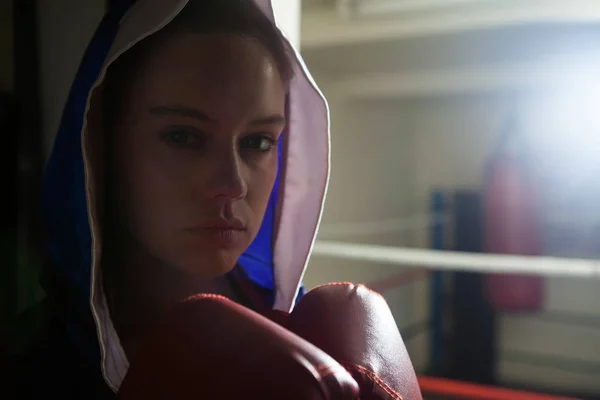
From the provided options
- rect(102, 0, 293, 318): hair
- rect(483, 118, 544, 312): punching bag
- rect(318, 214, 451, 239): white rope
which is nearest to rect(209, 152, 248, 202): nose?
rect(102, 0, 293, 318): hair

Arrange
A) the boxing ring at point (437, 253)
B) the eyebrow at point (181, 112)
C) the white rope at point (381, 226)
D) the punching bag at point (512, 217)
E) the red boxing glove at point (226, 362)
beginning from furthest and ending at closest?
the punching bag at point (512, 217) → the boxing ring at point (437, 253) → the white rope at point (381, 226) → the eyebrow at point (181, 112) → the red boxing glove at point (226, 362)

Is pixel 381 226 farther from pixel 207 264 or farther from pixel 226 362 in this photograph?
pixel 226 362

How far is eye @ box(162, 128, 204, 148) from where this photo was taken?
1.81ft

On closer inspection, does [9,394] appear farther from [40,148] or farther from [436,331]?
[436,331]

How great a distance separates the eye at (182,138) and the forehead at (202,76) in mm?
28

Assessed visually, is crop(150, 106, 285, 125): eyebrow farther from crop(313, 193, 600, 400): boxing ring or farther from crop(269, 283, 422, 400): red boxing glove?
crop(313, 193, 600, 400): boxing ring

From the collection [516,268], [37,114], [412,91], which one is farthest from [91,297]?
[412,91]

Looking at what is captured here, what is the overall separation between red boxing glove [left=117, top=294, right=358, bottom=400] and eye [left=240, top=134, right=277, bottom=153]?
212 mm

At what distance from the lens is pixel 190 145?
557mm

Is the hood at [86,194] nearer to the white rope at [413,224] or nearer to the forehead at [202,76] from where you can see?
the forehead at [202,76]

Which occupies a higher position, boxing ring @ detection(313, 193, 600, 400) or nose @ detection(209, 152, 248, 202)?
nose @ detection(209, 152, 248, 202)

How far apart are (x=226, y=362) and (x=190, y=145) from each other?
0.25 meters

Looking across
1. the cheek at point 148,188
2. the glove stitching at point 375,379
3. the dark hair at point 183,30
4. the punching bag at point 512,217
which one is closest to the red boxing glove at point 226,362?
the glove stitching at point 375,379

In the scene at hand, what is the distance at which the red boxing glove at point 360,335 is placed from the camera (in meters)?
0.44
